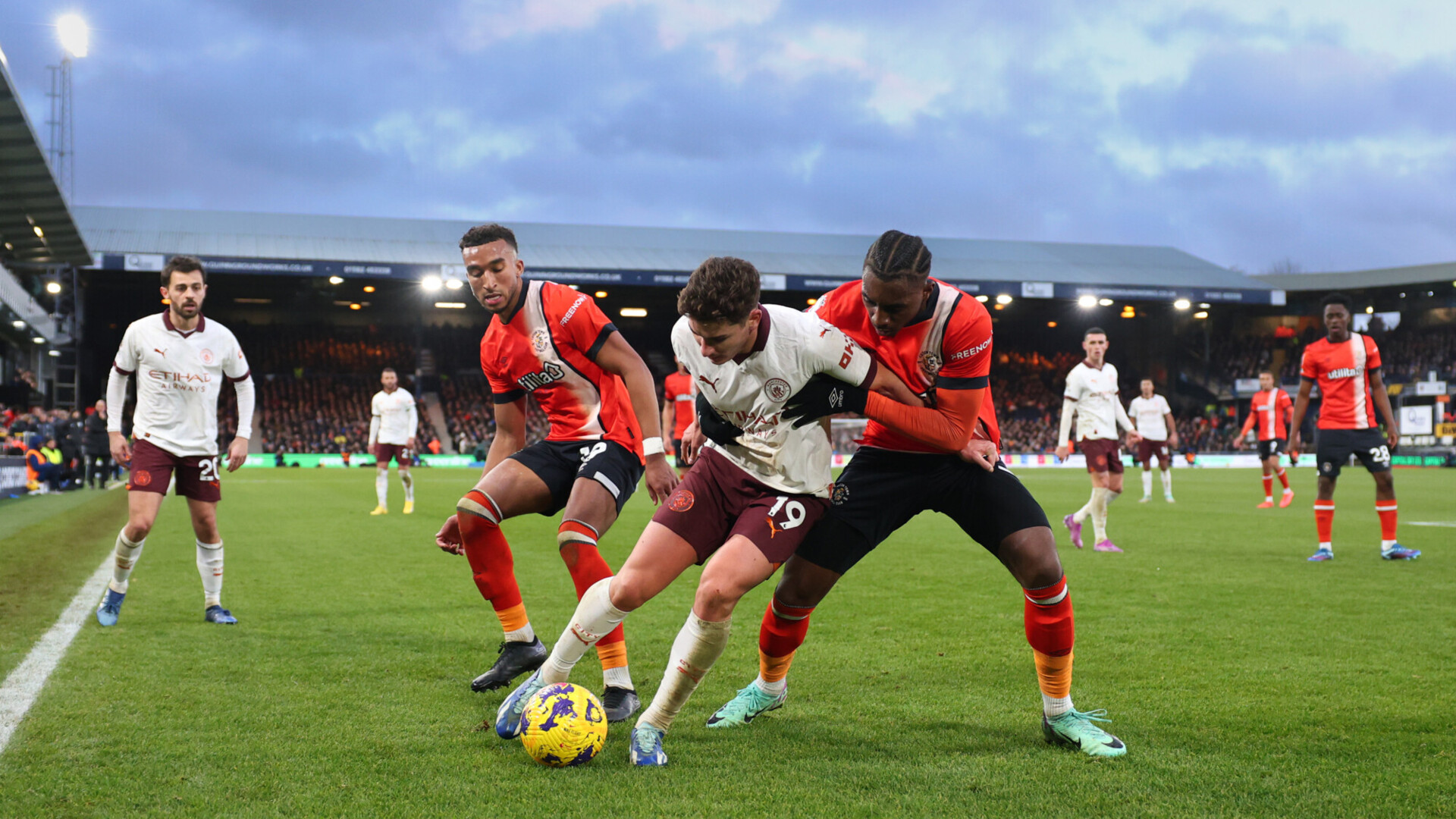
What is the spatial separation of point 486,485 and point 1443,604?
6446mm

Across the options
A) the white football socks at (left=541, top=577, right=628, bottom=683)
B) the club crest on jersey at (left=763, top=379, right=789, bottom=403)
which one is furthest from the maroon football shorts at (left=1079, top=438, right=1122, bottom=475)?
the white football socks at (left=541, top=577, right=628, bottom=683)

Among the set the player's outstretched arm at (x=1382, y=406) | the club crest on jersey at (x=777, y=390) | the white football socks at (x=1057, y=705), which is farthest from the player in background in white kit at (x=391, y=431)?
the white football socks at (x=1057, y=705)

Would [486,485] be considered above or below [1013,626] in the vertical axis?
above

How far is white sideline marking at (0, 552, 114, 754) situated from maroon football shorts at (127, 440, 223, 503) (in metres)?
0.90

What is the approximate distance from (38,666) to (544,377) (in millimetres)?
2909

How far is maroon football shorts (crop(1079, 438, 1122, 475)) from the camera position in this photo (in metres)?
10.9

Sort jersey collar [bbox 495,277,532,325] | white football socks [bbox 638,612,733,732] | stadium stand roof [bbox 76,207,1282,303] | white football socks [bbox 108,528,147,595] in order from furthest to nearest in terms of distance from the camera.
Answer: stadium stand roof [bbox 76,207,1282,303] < white football socks [bbox 108,528,147,595] < jersey collar [bbox 495,277,532,325] < white football socks [bbox 638,612,733,732]

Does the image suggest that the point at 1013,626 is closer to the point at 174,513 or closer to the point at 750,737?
the point at 750,737

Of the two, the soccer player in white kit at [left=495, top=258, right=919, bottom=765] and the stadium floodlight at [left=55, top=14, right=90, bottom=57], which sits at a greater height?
the stadium floodlight at [left=55, top=14, right=90, bottom=57]

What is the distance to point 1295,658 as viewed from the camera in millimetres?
5430

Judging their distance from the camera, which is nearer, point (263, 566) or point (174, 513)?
point (263, 566)

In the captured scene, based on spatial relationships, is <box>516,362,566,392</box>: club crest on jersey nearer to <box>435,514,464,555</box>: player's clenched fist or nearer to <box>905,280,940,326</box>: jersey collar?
<box>435,514,464,555</box>: player's clenched fist

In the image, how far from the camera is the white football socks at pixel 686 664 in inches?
147

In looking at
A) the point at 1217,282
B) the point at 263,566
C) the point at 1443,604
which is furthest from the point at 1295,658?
the point at 1217,282
